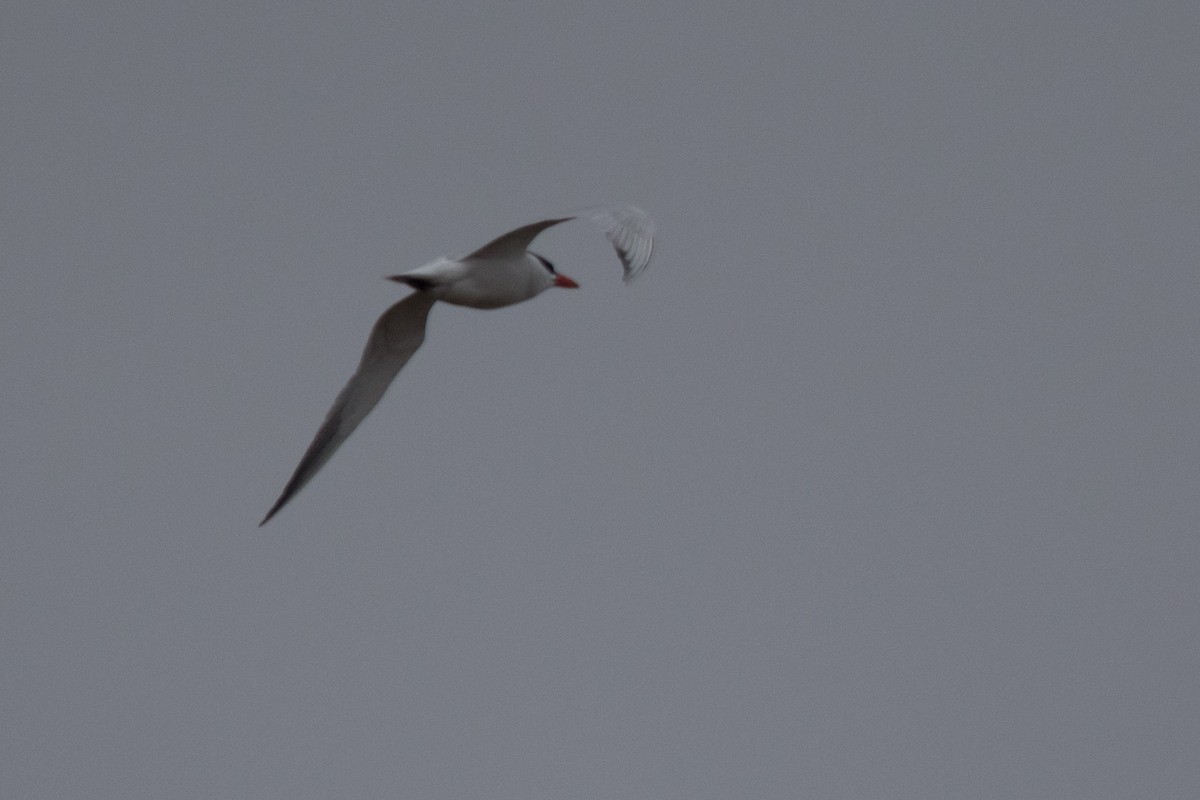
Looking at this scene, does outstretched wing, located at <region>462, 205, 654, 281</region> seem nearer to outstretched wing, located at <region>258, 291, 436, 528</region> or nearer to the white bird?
the white bird

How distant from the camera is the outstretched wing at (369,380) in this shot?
460 inches

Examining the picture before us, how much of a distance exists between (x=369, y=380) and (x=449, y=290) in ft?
4.69

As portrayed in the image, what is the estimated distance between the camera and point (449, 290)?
10758 mm

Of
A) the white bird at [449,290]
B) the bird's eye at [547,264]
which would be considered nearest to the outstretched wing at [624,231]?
the white bird at [449,290]

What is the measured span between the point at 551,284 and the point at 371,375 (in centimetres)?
129

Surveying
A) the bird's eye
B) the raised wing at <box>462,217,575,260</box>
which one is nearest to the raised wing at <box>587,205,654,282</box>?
the raised wing at <box>462,217,575,260</box>

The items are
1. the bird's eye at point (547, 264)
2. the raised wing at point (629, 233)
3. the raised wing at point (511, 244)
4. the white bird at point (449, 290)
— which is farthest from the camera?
the bird's eye at point (547, 264)

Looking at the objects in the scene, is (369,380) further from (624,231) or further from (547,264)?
(624,231)

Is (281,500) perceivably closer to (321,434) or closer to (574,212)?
(321,434)

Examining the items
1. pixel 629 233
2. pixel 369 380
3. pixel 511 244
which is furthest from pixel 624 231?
pixel 369 380

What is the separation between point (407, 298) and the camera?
37.5ft

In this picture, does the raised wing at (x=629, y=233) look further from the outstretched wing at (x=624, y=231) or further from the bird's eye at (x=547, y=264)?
the bird's eye at (x=547, y=264)

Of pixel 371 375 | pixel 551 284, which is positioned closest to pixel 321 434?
pixel 371 375

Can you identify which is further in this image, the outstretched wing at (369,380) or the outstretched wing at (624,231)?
the outstretched wing at (369,380)
